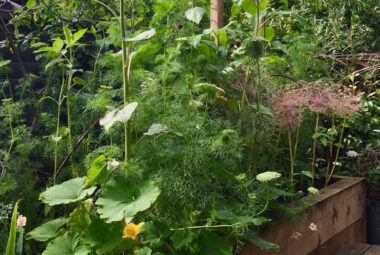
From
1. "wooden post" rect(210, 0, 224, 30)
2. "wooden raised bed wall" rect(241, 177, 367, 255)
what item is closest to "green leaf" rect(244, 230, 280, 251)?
"wooden raised bed wall" rect(241, 177, 367, 255)

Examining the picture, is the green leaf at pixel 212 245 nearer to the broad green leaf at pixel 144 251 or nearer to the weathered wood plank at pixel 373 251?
the broad green leaf at pixel 144 251

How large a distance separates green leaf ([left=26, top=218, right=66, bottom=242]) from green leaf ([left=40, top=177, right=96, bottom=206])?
11cm

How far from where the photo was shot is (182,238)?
143cm

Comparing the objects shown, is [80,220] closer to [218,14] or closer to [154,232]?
[154,232]

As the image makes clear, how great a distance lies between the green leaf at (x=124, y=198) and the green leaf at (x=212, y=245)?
0.80 feet

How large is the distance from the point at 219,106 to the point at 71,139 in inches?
27.5

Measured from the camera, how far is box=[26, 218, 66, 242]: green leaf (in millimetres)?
1538

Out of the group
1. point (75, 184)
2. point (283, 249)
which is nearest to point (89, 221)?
point (75, 184)

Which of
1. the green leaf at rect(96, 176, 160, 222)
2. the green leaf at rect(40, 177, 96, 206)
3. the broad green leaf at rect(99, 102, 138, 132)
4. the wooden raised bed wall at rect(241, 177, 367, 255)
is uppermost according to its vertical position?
the broad green leaf at rect(99, 102, 138, 132)

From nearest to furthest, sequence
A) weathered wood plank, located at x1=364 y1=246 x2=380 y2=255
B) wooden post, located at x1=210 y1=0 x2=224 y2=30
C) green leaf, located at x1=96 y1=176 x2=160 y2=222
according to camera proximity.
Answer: green leaf, located at x1=96 y1=176 x2=160 y2=222 < weathered wood plank, located at x1=364 y1=246 x2=380 y2=255 < wooden post, located at x1=210 y1=0 x2=224 y2=30

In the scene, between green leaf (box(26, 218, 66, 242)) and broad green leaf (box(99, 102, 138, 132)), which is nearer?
broad green leaf (box(99, 102, 138, 132))

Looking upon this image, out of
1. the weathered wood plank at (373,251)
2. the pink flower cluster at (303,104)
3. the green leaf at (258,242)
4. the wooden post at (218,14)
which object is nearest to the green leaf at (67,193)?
the green leaf at (258,242)

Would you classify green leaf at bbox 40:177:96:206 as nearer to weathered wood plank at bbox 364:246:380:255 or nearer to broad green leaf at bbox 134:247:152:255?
broad green leaf at bbox 134:247:152:255

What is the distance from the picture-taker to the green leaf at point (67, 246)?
1.43 meters
